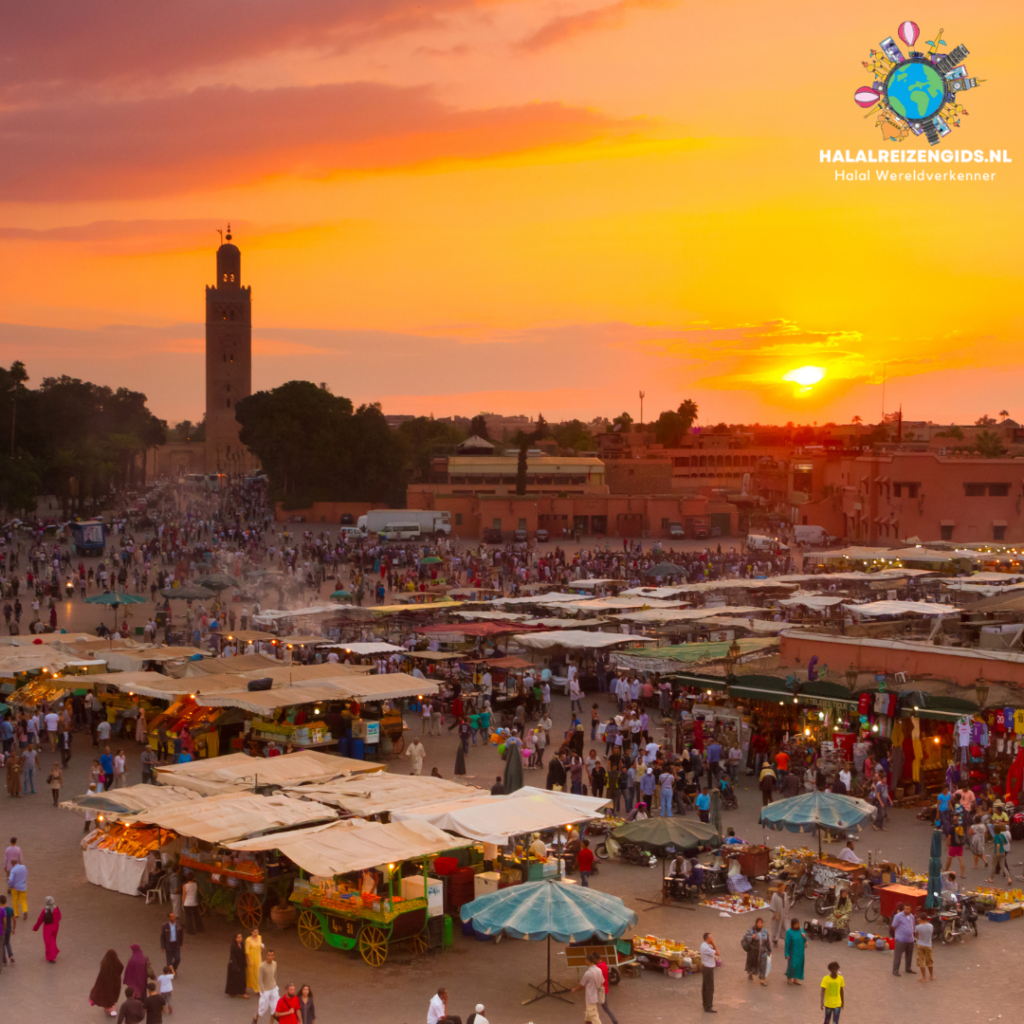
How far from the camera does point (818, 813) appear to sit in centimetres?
1625

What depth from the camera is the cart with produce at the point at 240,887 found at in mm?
14883

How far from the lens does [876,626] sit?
29.3 m

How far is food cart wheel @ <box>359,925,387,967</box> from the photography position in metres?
13.9

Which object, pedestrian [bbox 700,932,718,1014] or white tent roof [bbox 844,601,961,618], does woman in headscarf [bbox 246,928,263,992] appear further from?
white tent roof [bbox 844,601,961,618]

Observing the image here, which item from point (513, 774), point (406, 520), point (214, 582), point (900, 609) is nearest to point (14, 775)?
point (513, 774)

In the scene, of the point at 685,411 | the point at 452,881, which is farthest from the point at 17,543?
the point at 685,411

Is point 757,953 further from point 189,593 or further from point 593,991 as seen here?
point 189,593

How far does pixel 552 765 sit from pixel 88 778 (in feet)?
27.0

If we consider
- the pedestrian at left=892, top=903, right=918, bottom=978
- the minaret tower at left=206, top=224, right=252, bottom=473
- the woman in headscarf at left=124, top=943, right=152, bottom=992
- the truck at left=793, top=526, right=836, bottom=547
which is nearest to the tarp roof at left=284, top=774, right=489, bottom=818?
the woman in headscarf at left=124, top=943, right=152, bottom=992

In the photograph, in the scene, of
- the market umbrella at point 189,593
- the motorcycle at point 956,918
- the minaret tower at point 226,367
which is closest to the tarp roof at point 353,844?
the motorcycle at point 956,918

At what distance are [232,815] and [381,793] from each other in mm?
2076

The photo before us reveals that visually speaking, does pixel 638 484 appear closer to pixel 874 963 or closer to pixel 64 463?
pixel 64 463

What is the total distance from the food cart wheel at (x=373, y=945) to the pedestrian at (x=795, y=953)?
430cm

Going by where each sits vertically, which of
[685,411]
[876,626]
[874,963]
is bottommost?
[874,963]
